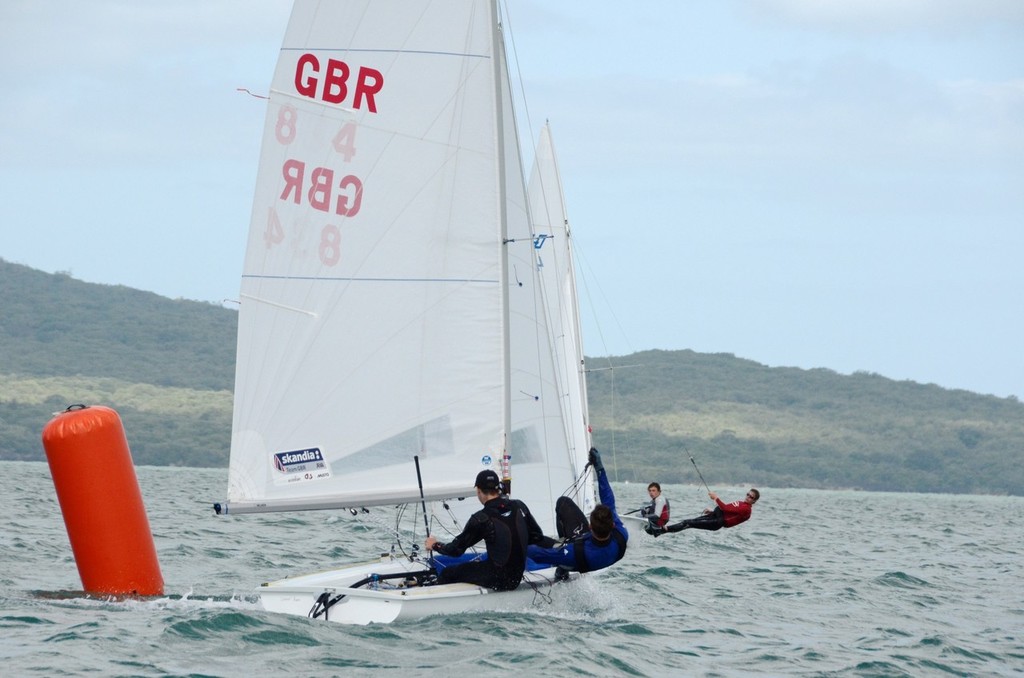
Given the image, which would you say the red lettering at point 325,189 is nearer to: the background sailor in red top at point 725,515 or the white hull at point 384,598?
A: the white hull at point 384,598

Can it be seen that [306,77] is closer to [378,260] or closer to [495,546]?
[378,260]

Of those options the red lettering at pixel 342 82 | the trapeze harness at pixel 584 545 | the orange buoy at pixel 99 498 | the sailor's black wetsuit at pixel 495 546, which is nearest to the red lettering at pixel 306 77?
the red lettering at pixel 342 82

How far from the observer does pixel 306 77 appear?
13.1 m

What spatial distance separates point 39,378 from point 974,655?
176 m

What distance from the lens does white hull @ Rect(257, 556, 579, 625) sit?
11750 millimetres

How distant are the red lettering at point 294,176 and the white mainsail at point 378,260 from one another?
13 millimetres

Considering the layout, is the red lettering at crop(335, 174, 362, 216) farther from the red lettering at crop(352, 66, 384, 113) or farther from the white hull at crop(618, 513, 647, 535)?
the white hull at crop(618, 513, 647, 535)

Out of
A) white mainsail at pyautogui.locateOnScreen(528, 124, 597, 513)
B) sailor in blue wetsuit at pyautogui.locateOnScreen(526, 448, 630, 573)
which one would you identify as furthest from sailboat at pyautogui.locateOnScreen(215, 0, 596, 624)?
white mainsail at pyautogui.locateOnScreen(528, 124, 597, 513)

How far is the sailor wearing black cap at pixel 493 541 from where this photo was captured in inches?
476

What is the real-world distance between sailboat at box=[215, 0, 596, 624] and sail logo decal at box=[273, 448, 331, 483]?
0.02m

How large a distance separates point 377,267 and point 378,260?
68 mm

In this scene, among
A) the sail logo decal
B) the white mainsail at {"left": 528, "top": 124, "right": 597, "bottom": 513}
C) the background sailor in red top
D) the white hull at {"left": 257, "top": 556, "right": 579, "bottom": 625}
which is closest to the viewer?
the white hull at {"left": 257, "top": 556, "right": 579, "bottom": 625}

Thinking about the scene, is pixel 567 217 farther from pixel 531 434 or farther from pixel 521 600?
pixel 521 600

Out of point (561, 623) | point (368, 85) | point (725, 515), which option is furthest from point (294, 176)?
point (725, 515)
